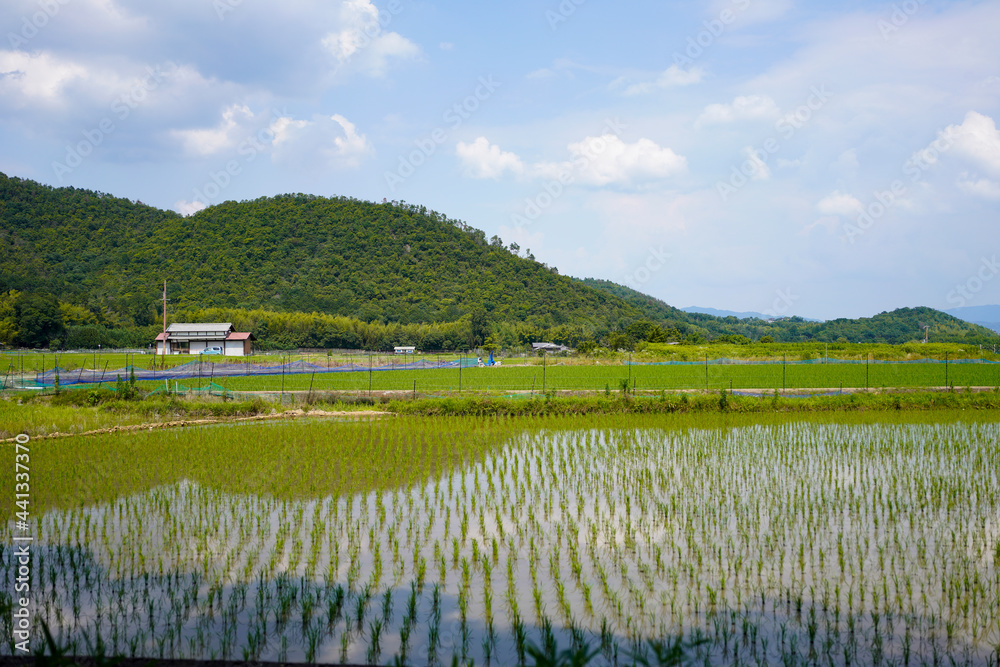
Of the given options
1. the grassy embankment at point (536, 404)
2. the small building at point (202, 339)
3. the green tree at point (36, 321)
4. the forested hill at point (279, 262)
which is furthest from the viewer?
→ the forested hill at point (279, 262)

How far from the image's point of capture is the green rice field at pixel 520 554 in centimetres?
461

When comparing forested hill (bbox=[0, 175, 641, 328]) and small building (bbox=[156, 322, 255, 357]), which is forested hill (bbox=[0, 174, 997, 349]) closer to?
forested hill (bbox=[0, 175, 641, 328])

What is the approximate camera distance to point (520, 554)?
643 centimetres

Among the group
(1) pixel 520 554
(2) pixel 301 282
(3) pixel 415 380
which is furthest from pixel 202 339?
(1) pixel 520 554

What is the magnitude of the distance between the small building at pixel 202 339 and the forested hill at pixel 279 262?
16.3m

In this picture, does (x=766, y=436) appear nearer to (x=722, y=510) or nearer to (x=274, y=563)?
(x=722, y=510)

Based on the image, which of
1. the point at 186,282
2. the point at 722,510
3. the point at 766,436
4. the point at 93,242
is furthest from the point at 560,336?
the point at 722,510

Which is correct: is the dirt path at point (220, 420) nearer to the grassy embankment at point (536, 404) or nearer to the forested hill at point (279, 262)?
the grassy embankment at point (536, 404)

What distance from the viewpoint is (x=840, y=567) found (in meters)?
5.95

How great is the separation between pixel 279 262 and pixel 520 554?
8718 cm

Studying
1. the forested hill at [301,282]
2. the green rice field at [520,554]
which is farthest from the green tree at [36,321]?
the green rice field at [520,554]

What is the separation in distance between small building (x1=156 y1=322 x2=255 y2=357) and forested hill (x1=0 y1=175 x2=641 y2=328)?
16.3 m

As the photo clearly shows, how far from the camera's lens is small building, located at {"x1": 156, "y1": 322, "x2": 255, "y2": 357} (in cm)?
5588

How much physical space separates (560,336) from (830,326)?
165 feet
